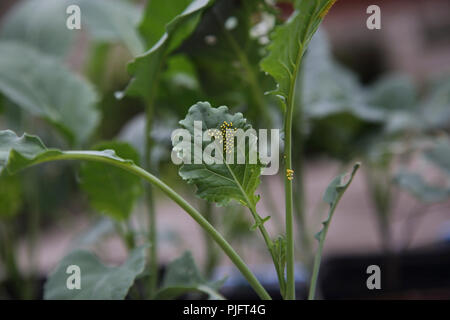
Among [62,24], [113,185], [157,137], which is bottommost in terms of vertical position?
[113,185]

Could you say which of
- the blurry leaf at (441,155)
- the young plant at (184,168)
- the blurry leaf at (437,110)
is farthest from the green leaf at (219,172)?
the blurry leaf at (437,110)

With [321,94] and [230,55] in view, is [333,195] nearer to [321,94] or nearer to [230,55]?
[230,55]

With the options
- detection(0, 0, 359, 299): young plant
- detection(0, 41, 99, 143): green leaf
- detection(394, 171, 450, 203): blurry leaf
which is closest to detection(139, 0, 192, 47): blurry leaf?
detection(0, 0, 359, 299): young plant

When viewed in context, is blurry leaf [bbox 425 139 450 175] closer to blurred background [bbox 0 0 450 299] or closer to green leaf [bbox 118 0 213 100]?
blurred background [bbox 0 0 450 299]

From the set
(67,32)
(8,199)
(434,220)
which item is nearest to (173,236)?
(8,199)

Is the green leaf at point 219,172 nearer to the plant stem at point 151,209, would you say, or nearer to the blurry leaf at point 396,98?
the plant stem at point 151,209

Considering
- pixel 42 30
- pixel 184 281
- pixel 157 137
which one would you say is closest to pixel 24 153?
pixel 184 281
